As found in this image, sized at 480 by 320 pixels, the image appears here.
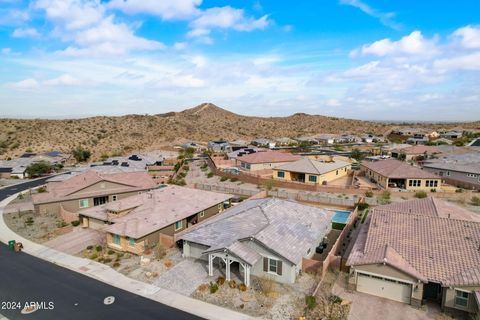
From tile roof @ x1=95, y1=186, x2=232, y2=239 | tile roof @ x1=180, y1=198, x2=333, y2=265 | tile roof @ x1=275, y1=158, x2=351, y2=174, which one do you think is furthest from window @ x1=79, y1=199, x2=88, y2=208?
tile roof @ x1=275, y1=158, x2=351, y2=174

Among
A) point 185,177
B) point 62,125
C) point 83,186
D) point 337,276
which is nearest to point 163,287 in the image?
point 337,276

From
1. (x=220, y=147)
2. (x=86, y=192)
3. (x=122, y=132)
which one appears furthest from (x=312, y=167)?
(x=122, y=132)

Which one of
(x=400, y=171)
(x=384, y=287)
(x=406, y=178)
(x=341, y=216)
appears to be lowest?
(x=341, y=216)

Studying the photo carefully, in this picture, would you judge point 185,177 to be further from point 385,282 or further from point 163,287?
point 385,282

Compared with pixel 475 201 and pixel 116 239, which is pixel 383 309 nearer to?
pixel 116 239

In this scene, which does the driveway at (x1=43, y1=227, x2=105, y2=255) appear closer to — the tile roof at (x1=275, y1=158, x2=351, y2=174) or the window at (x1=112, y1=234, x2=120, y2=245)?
the window at (x1=112, y1=234, x2=120, y2=245)

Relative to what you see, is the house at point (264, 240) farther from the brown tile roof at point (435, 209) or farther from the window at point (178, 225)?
the brown tile roof at point (435, 209)

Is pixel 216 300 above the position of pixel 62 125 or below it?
below
